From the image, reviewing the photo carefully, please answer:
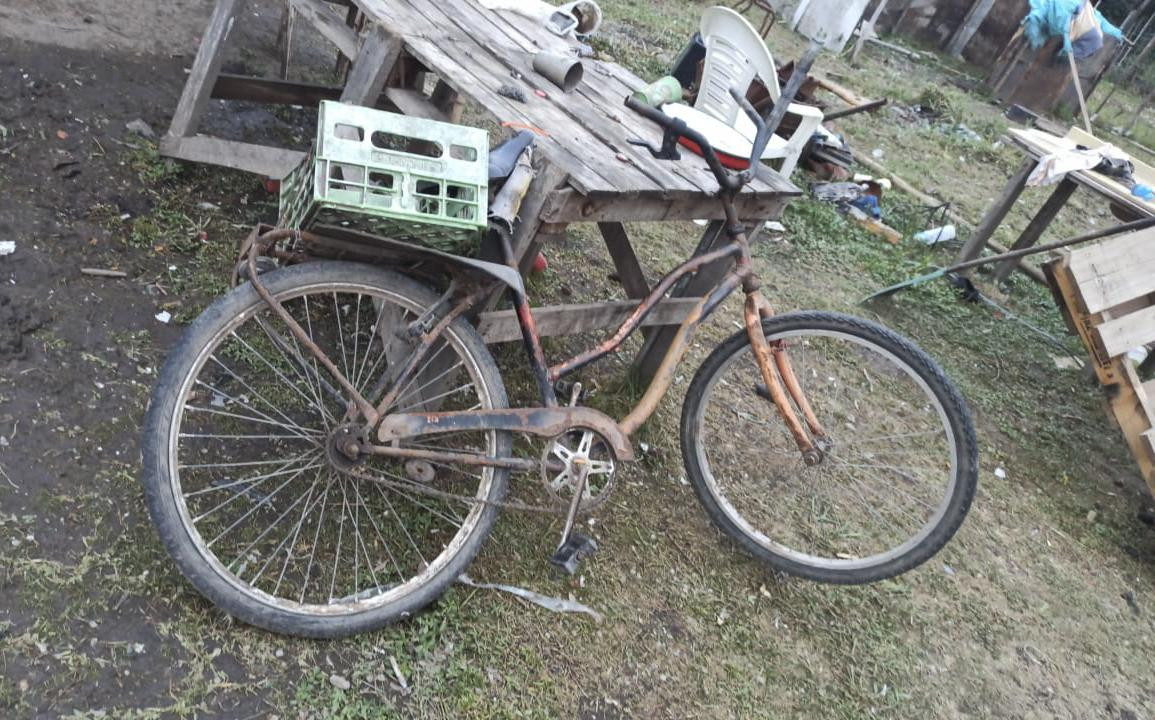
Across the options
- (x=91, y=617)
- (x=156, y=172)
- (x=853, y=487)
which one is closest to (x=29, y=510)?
(x=91, y=617)

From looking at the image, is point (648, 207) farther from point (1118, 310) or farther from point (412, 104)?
point (1118, 310)

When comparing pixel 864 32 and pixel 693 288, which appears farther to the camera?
pixel 864 32

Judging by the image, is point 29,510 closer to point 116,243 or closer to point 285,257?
point 285,257

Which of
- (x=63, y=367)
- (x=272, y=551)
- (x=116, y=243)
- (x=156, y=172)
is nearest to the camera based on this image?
(x=272, y=551)

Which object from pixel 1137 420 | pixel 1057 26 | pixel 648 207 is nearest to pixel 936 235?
pixel 1137 420

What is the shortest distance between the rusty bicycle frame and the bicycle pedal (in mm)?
371

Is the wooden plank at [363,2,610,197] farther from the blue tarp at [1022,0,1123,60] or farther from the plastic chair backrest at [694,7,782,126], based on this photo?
the blue tarp at [1022,0,1123,60]

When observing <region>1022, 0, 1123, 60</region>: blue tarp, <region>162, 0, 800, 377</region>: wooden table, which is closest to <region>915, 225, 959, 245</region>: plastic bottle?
<region>162, 0, 800, 377</region>: wooden table

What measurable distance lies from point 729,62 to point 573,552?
1.99 meters

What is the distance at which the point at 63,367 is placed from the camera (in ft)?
8.23

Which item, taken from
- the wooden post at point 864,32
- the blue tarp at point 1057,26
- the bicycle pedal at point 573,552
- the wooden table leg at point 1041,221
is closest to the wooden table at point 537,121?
the bicycle pedal at point 573,552

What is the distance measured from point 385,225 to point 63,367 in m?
1.33

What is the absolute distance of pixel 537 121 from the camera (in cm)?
261

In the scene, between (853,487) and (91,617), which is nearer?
(91,617)
